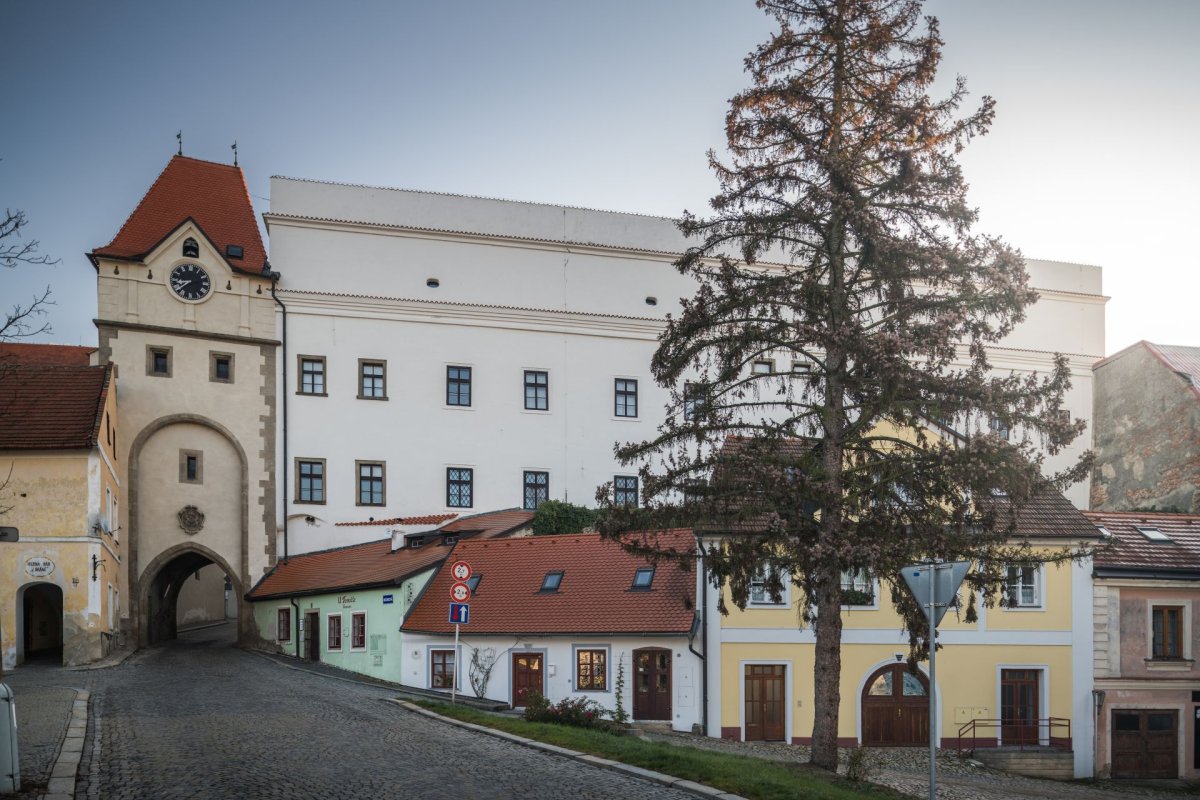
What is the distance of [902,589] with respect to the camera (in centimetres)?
1588

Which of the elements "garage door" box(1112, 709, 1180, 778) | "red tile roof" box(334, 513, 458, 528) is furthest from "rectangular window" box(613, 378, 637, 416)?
"garage door" box(1112, 709, 1180, 778)

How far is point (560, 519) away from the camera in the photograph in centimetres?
3866

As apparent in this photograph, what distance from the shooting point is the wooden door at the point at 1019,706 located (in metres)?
27.3

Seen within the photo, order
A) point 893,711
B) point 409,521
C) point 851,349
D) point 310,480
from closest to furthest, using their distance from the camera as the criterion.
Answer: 1. point 851,349
2. point 893,711
3. point 409,521
4. point 310,480

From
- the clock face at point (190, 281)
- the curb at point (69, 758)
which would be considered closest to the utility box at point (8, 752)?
the curb at point (69, 758)

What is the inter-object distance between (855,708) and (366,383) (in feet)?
77.0

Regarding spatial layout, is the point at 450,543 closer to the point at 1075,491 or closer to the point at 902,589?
the point at 902,589

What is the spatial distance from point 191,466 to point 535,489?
41.1 feet

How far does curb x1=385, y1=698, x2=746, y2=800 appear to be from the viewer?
1265 centimetres

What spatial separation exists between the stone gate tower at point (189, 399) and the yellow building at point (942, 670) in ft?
64.1

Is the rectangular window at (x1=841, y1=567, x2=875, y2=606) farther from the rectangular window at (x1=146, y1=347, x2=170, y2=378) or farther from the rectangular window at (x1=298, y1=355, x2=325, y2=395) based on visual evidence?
the rectangular window at (x1=146, y1=347, x2=170, y2=378)

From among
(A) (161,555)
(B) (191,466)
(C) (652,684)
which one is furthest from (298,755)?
(B) (191,466)

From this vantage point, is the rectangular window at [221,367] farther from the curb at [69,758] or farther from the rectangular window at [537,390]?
the curb at [69,758]

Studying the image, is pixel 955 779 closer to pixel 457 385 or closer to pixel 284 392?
pixel 457 385
